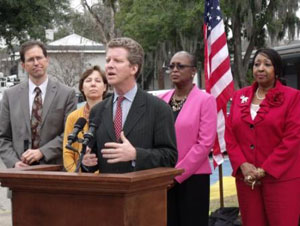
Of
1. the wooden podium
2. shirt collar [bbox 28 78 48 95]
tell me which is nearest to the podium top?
the wooden podium

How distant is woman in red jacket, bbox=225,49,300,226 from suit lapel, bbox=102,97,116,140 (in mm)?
1703

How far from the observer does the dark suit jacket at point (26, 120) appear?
4.90m

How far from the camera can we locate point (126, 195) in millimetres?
2826

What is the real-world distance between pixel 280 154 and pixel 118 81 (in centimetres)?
189

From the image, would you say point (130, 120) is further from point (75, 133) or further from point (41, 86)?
point (41, 86)

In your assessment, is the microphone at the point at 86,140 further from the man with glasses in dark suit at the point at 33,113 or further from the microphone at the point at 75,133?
the man with glasses in dark suit at the point at 33,113

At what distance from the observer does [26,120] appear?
4910 millimetres

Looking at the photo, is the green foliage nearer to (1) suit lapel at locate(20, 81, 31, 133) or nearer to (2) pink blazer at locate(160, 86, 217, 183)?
(1) suit lapel at locate(20, 81, 31, 133)

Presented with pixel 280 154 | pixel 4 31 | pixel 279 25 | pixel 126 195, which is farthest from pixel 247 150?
pixel 279 25

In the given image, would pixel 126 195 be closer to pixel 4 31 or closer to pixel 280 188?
pixel 280 188

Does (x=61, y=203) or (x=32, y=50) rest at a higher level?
(x=32, y=50)

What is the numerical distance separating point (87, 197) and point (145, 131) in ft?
2.28

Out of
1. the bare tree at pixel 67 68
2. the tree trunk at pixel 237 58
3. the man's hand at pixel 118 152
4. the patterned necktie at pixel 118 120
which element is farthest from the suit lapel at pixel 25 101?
the bare tree at pixel 67 68

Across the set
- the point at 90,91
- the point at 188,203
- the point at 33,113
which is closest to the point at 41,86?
the point at 33,113
